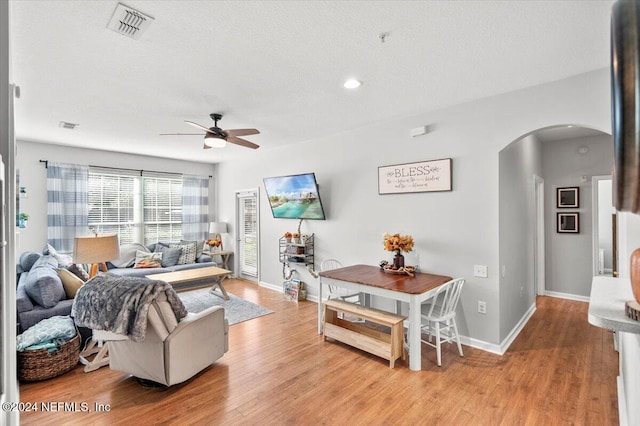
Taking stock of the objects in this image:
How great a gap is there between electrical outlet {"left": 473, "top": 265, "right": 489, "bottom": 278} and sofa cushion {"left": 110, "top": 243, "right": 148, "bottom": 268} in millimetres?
5679

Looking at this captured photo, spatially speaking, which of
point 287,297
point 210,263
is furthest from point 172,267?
point 287,297

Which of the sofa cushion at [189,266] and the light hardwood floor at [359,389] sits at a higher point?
the sofa cushion at [189,266]

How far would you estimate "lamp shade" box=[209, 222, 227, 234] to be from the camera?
7.01m

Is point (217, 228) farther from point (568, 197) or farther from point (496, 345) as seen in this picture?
point (568, 197)

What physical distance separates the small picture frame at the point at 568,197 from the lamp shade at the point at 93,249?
6.37m

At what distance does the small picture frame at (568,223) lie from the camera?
5.02 metres

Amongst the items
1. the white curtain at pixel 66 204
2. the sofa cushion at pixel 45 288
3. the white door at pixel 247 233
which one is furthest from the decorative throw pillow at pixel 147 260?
the sofa cushion at pixel 45 288

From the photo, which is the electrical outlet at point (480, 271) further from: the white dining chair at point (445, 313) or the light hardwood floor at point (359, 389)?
the light hardwood floor at point (359, 389)

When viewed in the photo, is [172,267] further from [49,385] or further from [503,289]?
[503,289]

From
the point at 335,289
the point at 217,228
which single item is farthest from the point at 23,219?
the point at 335,289

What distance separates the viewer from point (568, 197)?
5.07 meters

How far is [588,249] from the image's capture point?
4.91m

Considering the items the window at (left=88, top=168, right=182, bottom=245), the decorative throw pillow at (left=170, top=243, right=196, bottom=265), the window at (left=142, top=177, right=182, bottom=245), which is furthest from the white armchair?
the window at (left=142, top=177, right=182, bottom=245)

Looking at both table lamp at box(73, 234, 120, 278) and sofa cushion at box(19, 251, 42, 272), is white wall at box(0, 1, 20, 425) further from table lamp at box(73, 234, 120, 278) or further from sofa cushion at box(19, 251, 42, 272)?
sofa cushion at box(19, 251, 42, 272)
